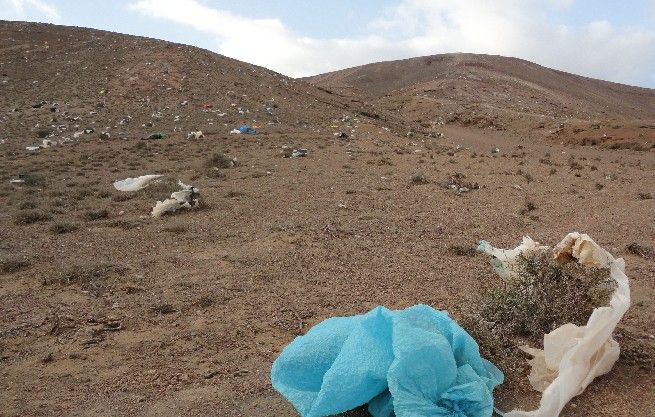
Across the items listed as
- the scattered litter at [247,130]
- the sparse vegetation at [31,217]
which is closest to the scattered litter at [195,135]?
the scattered litter at [247,130]

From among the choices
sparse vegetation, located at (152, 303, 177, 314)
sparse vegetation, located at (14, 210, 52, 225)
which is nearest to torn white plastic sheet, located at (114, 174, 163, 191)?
sparse vegetation, located at (14, 210, 52, 225)

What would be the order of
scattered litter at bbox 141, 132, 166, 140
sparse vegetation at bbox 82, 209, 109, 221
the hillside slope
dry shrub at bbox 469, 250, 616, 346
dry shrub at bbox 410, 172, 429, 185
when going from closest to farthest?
dry shrub at bbox 469, 250, 616, 346 → sparse vegetation at bbox 82, 209, 109, 221 → dry shrub at bbox 410, 172, 429, 185 → scattered litter at bbox 141, 132, 166, 140 → the hillside slope

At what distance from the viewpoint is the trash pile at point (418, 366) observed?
229cm

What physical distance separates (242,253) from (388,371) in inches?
120

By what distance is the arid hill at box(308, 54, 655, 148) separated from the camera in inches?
750

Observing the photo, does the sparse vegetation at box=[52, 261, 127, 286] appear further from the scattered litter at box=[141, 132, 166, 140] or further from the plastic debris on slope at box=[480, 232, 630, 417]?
the scattered litter at box=[141, 132, 166, 140]

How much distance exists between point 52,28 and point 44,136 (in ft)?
56.9

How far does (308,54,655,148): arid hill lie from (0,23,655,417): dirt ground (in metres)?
5.58

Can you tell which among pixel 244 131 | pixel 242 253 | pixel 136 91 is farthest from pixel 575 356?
pixel 136 91

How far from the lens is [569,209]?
7.17 meters

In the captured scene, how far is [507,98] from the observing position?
30.4m

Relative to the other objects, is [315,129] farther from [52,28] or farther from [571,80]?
[571,80]

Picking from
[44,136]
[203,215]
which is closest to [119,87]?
[44,136]

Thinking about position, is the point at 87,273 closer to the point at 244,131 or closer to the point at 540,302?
the point at 540,302
